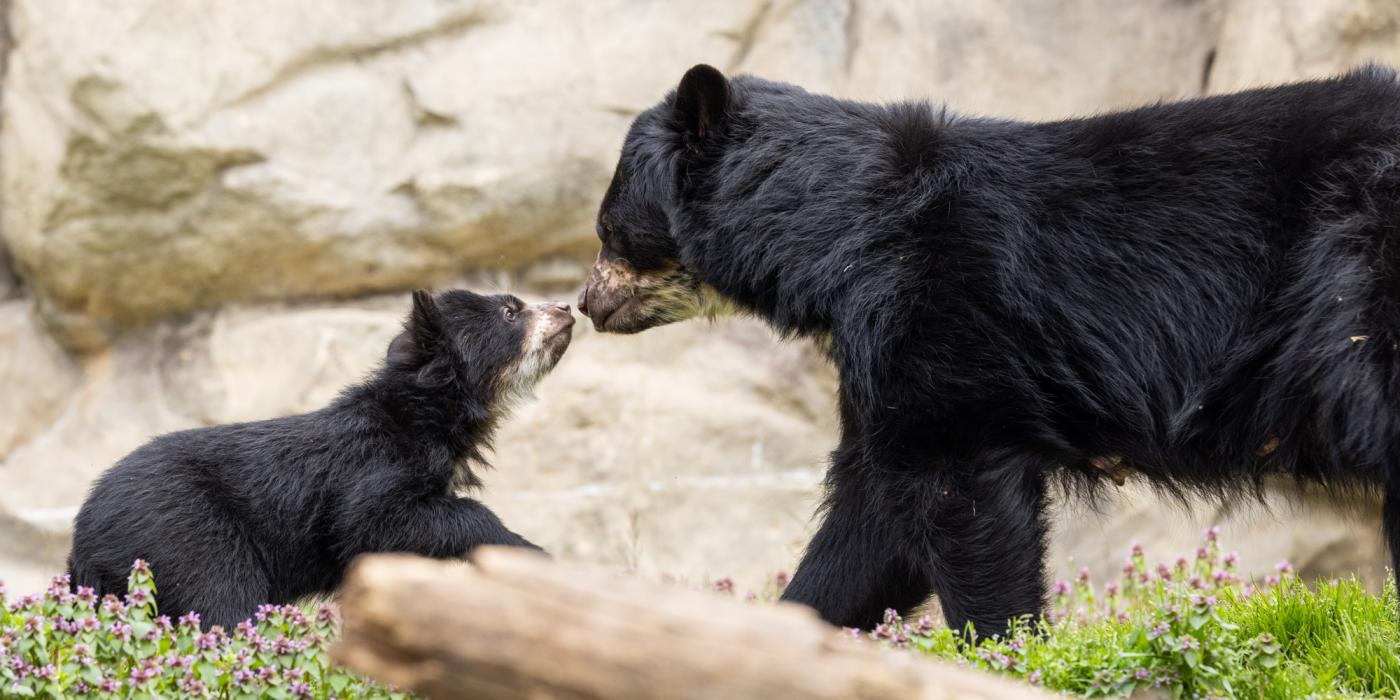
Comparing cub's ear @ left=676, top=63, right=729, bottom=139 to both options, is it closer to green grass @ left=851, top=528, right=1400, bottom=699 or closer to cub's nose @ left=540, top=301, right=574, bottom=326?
cub's nose @ left=540, top=301, right=574, bottom=326

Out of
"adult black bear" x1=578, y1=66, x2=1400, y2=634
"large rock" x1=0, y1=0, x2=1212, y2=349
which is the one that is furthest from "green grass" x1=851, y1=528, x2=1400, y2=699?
"large rock" x1=0, y1=0, x2=1212, y2=349

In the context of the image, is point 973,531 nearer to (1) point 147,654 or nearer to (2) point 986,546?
(2) point 986,546

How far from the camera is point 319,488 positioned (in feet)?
16.3

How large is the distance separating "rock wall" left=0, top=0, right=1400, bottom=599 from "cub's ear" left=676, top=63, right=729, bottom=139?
3.59 m

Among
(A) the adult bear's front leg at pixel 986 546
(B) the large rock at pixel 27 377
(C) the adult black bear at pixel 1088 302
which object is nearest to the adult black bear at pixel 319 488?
(C) the adult black bear at pixel 1088 302

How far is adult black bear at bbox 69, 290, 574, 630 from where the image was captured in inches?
183

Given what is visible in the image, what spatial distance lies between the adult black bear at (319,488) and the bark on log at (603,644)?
7.90ft

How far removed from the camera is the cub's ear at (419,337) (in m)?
5.47

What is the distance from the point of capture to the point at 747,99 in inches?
202

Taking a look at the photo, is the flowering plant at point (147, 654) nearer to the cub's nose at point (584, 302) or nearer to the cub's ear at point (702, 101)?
the cub's nose at point (584, 302)

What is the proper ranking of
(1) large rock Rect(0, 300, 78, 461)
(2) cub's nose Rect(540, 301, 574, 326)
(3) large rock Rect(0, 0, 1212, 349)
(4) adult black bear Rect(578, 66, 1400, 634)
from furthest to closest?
(1) large rock Rect(0, 300, 78, 461) → (3) large rock Rect(0, 0, 1212, 349) → (2) cub's nose Rect(540, 301, 574, 326) → (4) adult black bear Rect(578, 66, 1400, 634)

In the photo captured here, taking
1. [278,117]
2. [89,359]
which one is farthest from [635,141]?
[89,359]

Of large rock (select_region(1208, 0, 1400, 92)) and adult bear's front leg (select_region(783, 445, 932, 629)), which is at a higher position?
large rock (select_region(1208, 0, 1400, 92))

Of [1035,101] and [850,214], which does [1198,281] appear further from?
[1035,101]
